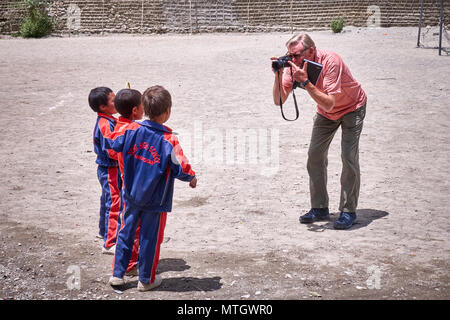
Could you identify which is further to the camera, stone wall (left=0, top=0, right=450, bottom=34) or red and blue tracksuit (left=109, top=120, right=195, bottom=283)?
stone wall (left=0, top=0, right=450, bottom=34)

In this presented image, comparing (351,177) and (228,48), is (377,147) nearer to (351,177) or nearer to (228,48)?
(351,177)

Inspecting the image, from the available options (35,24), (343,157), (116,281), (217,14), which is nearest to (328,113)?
(343,157)

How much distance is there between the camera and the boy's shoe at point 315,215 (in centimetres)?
506

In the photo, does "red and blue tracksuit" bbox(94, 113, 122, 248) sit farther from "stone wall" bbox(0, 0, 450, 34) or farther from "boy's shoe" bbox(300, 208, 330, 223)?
"stone wall" bbox(0, 0, 450, 34)

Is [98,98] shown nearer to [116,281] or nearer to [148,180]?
[148,180]

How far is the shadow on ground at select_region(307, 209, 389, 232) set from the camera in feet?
16.2

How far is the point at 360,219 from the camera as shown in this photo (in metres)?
5.11

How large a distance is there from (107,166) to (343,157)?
211cm

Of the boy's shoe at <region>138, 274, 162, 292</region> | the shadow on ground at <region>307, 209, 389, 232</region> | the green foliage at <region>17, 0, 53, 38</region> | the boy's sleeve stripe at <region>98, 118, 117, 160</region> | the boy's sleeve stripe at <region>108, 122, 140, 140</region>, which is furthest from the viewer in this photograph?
the green foliage at <region>17, 0, 53, 38</region>

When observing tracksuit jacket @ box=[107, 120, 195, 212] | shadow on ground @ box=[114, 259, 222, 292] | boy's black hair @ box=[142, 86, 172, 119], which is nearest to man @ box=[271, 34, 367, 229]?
boy's black hair @ box=[142, 86, 172, 119]

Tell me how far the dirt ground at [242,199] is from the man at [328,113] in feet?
0.82

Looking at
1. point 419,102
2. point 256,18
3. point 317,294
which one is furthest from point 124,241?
point 256,18

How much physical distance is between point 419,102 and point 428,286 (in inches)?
272

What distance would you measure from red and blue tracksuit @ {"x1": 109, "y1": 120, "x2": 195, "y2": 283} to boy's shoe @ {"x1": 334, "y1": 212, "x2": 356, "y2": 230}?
188 centimetres
